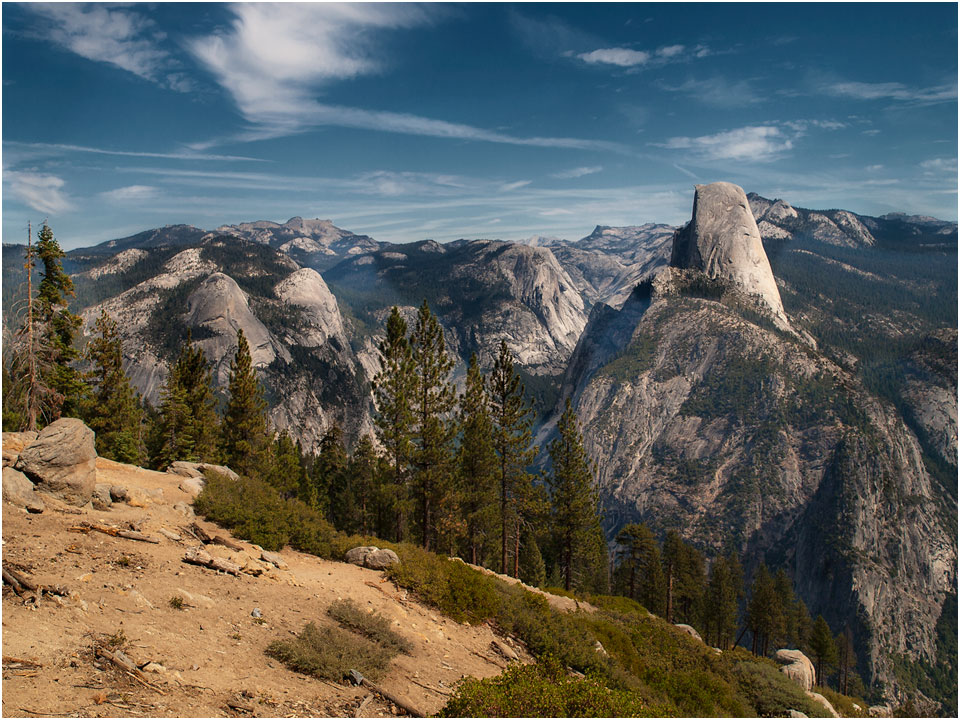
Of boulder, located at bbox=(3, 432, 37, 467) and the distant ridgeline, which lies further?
the distant ridgeline

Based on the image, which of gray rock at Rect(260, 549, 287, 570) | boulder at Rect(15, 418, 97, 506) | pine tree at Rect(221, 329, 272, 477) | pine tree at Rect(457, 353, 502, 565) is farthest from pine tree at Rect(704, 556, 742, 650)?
boulder at Rect(15, 418, 97, 506)

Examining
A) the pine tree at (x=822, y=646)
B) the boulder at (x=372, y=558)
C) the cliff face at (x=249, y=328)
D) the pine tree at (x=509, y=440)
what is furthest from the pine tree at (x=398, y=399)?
the cliff face at (x=249, y=328)

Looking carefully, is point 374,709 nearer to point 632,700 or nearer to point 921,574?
point 632,700

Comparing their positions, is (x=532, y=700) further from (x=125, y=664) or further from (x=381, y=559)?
(x=381, y=559)

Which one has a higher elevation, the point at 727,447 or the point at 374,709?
the point at 374,709

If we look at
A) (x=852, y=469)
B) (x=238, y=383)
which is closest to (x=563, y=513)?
(x=238, y=383)

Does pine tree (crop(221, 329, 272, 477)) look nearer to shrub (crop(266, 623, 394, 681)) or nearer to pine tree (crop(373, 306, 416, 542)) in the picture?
pine tree (crop(373, 306, 416, 542))

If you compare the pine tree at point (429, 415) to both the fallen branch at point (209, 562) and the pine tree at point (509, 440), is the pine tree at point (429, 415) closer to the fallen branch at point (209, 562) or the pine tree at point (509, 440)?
the pine tree at point (509, 440)
